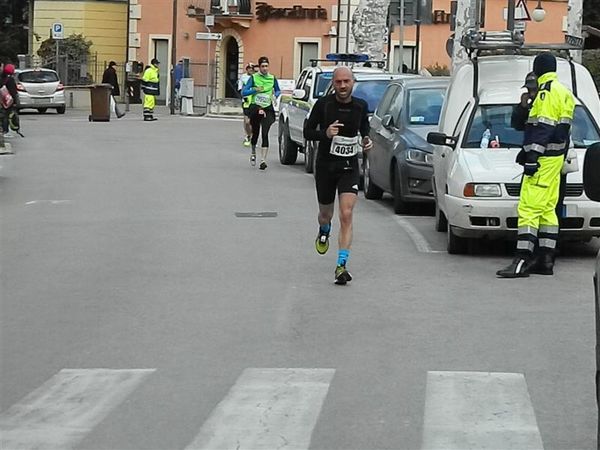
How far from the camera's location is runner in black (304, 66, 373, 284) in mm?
12562

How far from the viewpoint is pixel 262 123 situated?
2519 cm

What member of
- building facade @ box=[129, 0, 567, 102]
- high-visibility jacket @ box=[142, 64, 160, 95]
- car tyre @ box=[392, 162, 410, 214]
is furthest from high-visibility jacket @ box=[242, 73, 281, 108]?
building facade @ box=[129, 0, 567, 102]

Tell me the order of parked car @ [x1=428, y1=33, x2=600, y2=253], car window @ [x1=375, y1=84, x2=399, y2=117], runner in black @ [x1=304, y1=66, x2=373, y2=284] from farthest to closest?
1. car window @ [x1=375, y1=84, x2=399, y2=117]
2. parked car @ [x1=428, y1=33, x2=600, y2=253]
3. runner in black @ [x1=304, y1=66, x2=373, y2=284]

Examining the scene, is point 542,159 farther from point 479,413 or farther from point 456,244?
point 479,413

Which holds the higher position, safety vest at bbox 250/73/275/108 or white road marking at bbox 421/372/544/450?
safety vest at bbox 250/73/275/108

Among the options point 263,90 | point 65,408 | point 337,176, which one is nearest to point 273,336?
point 65,408

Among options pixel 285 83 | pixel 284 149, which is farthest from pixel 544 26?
pixel 284 149

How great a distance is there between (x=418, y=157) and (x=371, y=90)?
553cm

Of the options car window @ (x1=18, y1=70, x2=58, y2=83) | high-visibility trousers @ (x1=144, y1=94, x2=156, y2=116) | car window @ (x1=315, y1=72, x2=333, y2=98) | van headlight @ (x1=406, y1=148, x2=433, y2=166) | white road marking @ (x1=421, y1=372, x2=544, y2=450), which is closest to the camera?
white road marking @ (x1=421, y1=372, x2=544, y2=450)

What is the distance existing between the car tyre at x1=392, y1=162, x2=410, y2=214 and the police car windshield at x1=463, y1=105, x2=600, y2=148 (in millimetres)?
3027

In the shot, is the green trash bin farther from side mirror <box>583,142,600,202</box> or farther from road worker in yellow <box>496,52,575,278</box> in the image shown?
side mirror <box>583,142,600,202</box>

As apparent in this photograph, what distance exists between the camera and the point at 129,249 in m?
14.8

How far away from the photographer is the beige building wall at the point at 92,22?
65.0 meters

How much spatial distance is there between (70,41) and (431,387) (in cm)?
5678
